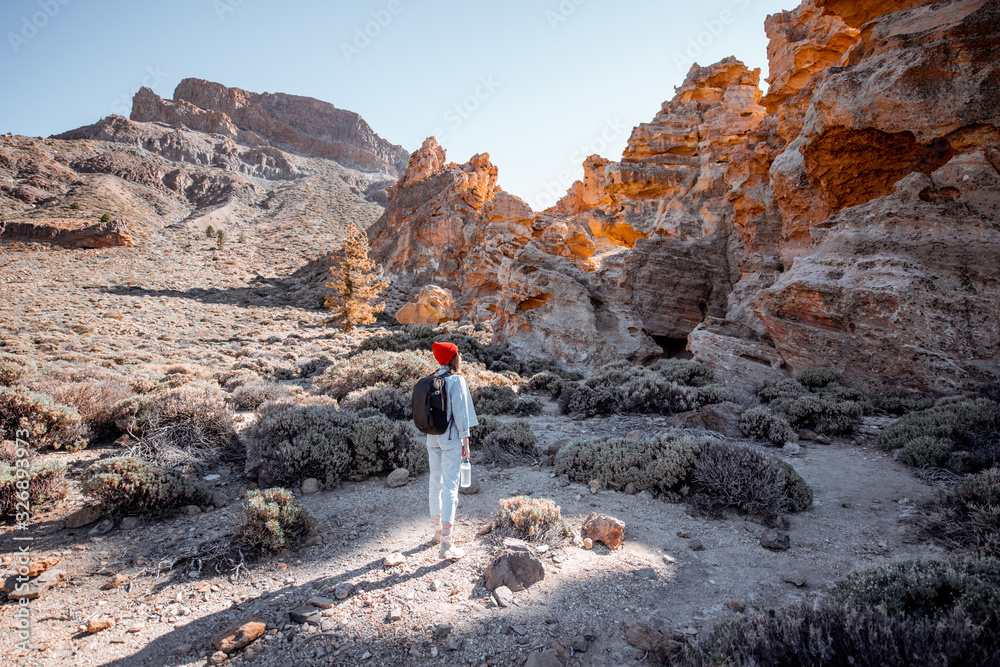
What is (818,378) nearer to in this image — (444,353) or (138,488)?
(444,353)

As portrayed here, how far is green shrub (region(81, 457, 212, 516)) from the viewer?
3.98 m

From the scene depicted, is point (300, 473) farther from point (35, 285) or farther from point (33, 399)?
point (35, 285)

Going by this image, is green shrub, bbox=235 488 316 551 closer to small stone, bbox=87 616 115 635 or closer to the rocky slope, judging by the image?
small stone, bbox=87 616 115 635

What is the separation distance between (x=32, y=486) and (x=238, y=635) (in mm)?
→ 3174

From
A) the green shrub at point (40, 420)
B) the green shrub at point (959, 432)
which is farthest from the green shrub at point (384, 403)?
the green shrub at point (959, 432)

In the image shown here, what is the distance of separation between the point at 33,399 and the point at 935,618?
28.0 ft

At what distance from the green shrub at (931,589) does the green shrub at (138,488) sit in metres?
5.44

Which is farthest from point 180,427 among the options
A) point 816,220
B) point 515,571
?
point 816,220

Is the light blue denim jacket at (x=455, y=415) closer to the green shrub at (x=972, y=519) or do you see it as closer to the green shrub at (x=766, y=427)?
the green shrub at (x=972, y=519)

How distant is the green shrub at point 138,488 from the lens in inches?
157

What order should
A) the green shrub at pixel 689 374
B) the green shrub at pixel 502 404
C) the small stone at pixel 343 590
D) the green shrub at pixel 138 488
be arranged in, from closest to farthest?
the small stone at pixel 343 590, the green shrub at pixel 138 488, the green shrub at pixel 502 404, the green shrub at pixel 689 374

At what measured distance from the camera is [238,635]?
8.28 ft

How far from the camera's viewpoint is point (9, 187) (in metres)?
38.1

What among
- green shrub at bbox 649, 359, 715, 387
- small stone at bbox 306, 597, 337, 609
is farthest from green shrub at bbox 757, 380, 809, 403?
small stone at bbox 306, 597, 337, 609
